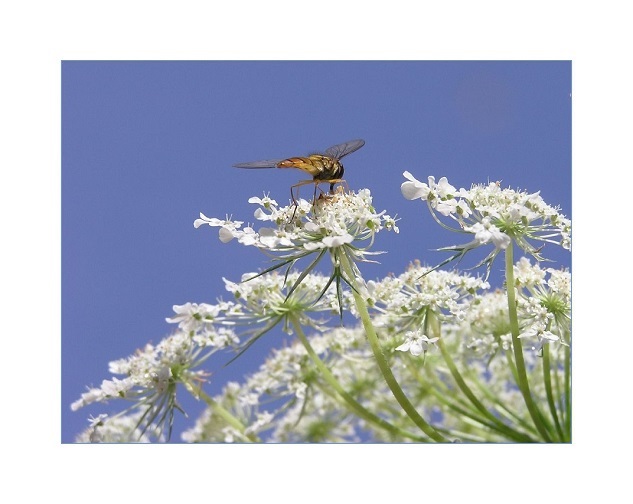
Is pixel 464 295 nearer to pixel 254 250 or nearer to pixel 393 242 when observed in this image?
pixel 393 242

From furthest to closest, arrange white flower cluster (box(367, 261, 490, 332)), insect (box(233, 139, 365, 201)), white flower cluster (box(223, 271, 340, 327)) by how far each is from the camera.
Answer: white flower cluster (box(223, 271, 340, 327)) < white flower cluster (box(367, 261, 490, 332)) < insect (box(233, 139, 365, 201))

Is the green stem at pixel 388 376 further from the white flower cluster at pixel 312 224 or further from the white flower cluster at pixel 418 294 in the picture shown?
the white flower cluster at pixel 418 294

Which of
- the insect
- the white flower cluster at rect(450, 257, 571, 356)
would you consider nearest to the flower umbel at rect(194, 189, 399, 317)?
the insect

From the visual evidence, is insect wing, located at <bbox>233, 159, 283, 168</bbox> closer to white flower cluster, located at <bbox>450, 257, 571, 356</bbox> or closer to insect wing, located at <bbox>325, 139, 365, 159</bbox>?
insect wing, located at <bbox>325, 139, 365, 159</bbox>

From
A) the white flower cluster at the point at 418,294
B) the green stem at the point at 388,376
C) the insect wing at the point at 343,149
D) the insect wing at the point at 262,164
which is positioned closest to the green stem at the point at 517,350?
the white flower cluster at the point at 418,294

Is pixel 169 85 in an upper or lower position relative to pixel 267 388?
upper

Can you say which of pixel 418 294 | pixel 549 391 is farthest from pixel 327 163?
pixel 549 391
